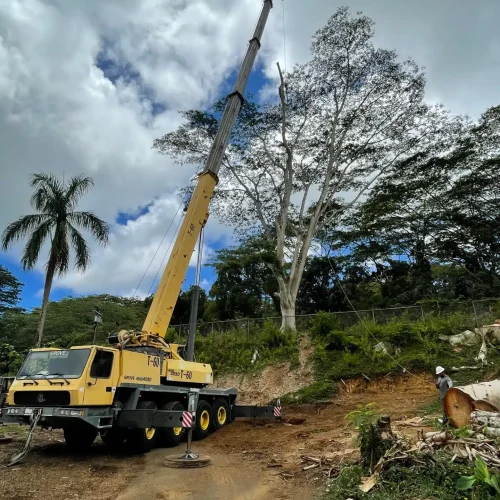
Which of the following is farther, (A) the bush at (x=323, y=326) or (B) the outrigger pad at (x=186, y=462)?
(A) the bush at (x=323, y=326)

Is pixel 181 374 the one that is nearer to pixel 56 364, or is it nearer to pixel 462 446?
pixel 56 364

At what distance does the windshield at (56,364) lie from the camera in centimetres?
974

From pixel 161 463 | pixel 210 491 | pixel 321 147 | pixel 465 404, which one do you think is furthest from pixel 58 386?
pixel 321 147

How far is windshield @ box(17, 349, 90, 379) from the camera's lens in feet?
32.0

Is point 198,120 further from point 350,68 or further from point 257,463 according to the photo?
point 257,463

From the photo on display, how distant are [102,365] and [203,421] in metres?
4.07

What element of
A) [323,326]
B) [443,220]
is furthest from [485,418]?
[443,220]

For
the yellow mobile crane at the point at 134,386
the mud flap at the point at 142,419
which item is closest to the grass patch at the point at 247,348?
the yellow mobile crane at the point at 134,386

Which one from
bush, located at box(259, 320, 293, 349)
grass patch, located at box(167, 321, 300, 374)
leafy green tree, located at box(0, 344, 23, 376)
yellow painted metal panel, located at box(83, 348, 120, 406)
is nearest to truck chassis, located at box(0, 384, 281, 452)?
yellow painted metal panel, located at box(83, 348, 120, 406)

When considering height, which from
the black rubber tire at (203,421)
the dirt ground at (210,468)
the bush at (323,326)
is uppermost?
the bush at (323,326)

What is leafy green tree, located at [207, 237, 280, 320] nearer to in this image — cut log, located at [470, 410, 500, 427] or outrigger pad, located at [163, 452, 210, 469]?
outrigger pad, located at [163, 452, 210, 469]

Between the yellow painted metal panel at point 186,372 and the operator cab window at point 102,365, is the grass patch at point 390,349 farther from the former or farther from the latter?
the operator cab window at point 102,365

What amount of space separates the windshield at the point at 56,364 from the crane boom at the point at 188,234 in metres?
2.19

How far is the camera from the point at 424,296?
29.7 metres
